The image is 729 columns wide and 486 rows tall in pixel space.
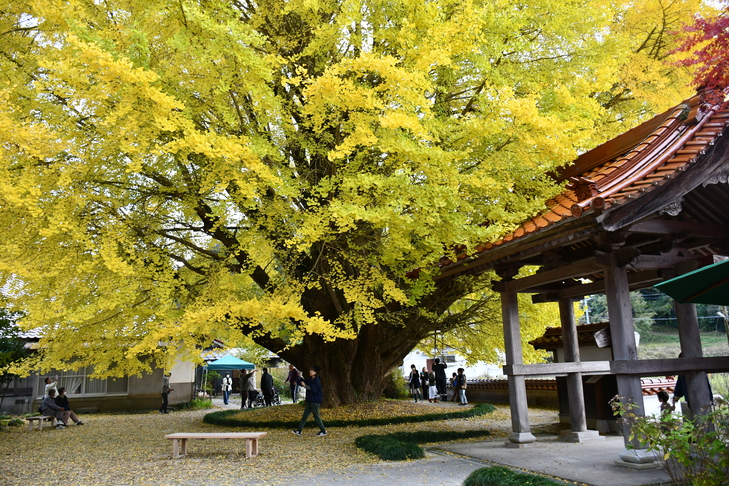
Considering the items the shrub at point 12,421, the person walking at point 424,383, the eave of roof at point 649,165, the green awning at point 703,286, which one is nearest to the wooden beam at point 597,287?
the eave of roof at point 649,165

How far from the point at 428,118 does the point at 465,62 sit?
2133 millimetres

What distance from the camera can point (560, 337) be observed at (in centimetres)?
1196

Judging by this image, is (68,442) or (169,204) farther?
(68,442)

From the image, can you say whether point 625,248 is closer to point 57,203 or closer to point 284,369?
point 57,203

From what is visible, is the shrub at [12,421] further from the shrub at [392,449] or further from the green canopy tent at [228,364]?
the shrub at [392,449]

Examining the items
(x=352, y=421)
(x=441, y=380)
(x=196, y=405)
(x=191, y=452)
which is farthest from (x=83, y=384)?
(x=441, y=380)

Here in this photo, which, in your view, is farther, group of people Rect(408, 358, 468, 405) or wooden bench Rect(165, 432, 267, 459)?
group of people Rect(408, 358, 468, 405)

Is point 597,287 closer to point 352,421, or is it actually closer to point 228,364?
point 352,421

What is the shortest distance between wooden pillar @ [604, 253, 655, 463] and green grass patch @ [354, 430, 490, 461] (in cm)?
287

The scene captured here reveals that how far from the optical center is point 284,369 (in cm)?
3366

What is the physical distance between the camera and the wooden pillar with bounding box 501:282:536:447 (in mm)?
8539

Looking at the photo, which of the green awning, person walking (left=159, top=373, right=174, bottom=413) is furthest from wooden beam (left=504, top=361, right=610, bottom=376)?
person walking (left=159, top=373, right=174, bottom=413)

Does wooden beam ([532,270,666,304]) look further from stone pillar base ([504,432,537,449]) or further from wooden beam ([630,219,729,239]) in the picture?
stone pillar base ([504,432,537,449])

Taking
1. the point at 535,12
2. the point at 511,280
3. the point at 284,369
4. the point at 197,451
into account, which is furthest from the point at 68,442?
the point at 284,369
